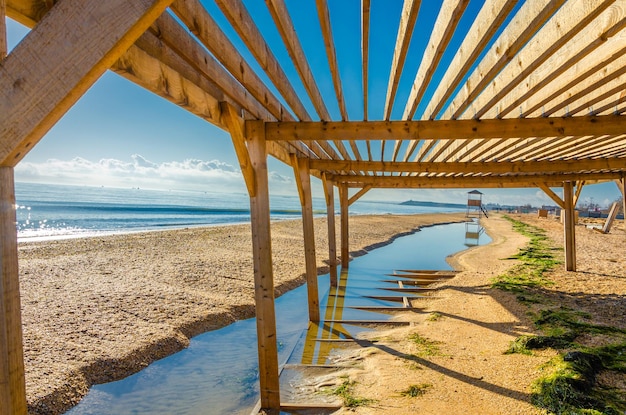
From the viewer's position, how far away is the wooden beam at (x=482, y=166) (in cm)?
692

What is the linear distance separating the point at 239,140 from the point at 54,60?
2.36 metres

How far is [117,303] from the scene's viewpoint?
682 cm

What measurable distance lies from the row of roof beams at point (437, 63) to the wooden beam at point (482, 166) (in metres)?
3.15

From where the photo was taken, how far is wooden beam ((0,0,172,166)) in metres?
1.02

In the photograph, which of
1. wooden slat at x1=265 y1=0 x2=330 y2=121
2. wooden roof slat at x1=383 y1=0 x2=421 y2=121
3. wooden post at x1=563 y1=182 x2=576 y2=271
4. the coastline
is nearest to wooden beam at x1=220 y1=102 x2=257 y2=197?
wooden slat at x1=265 y1=0 x2=330 y2=121

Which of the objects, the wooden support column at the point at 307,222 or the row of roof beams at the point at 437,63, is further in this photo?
the wooden support column at the point at 307,222

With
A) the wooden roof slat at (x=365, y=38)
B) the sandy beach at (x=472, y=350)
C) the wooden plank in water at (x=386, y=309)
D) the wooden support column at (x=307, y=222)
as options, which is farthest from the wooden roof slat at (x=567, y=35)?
the wooden plank in water at (x=386, y=309)

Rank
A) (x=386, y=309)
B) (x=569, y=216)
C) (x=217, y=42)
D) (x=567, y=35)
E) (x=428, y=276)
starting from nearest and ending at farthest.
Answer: (x=567, y=35) → (x=217, y=42) → (x=386, y=309) → (x=569, y=216) → (x=428, y=276)

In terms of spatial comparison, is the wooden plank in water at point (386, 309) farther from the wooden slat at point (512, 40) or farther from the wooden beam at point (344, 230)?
the wooden slat at point (512, 40)

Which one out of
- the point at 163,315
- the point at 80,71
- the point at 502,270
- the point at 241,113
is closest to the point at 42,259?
the point at 163,315

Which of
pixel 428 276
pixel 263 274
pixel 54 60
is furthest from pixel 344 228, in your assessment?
pixel 54 60

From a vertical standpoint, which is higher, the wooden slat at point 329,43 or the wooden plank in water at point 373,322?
the wooden slat at point 329,43

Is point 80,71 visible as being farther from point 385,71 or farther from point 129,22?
point 385,71

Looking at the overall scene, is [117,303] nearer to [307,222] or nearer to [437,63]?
[307,222]
